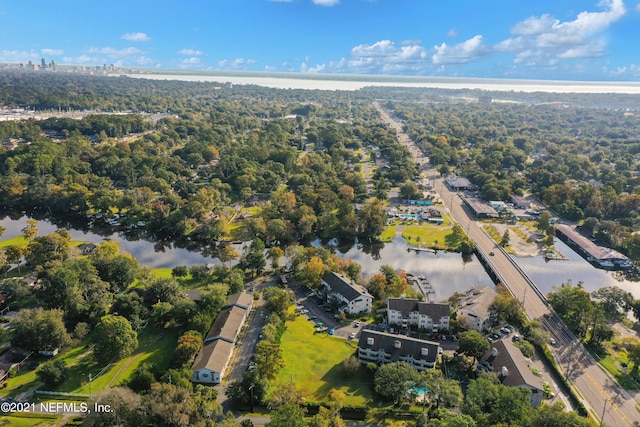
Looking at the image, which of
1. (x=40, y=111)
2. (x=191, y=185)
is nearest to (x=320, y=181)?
(x=191, y=185)

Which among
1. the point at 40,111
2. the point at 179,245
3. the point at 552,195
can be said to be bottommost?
the point at 179,245

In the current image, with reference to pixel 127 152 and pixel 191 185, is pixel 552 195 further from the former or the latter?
pixel 127 152

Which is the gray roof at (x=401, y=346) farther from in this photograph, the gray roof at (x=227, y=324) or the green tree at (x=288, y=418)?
the gray roof at (x=227, y=324)

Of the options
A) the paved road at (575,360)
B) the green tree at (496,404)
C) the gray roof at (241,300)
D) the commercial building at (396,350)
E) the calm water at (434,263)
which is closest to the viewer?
the green tree at (496,404)

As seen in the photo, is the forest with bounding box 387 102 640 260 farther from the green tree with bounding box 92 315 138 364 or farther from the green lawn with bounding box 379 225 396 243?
the green tree with bounding box 92 315 138 364

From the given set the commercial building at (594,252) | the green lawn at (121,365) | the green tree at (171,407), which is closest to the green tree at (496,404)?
the green tree at (171,407)

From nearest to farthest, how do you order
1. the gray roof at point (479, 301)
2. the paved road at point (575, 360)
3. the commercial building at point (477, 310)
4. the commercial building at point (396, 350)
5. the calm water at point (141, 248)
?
the paved road at point (575, 360), the commercial building at point (396, 350), the commercial building at point (477, 310), the gray roof at point (479, 301), the calm water at point (141, 248)

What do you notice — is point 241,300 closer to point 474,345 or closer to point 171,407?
point 171,407
